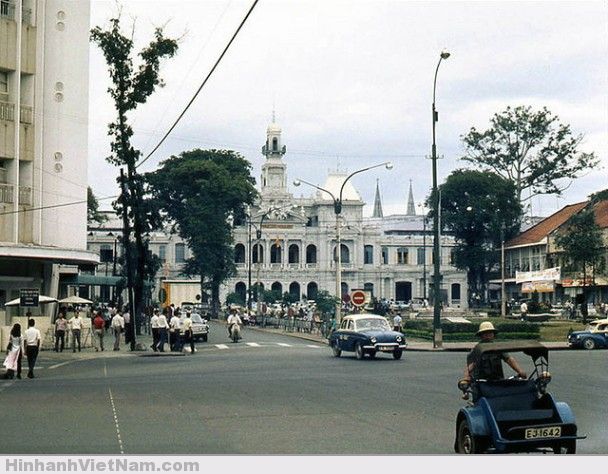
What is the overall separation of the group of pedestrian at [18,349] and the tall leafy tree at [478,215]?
61.3 meters

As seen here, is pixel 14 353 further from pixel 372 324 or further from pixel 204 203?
pixel 204 203

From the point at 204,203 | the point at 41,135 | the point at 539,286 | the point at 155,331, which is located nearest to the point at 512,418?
the point at 155,331

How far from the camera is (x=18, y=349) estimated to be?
25000mm

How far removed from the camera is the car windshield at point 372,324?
3164 cm

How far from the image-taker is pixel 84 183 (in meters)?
38.9

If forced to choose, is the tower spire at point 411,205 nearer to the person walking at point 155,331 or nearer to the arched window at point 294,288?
the arched window at point 294,288

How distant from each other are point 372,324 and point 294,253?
94.3 meters

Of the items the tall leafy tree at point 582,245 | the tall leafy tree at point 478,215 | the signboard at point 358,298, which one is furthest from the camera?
the tall leafy tree at point 478,215

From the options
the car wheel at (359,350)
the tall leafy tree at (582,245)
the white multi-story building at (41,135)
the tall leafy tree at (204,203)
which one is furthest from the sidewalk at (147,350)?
the tall leafy tree at (204,203)

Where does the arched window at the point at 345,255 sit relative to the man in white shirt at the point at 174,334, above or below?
above

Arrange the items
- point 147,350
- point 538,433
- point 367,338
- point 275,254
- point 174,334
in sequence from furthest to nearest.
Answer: point 275,254 < point 147,350 < point 174,334 < point 367,338 < point 538,433

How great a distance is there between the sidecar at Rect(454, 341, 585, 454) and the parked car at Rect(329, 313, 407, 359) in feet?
64.8
